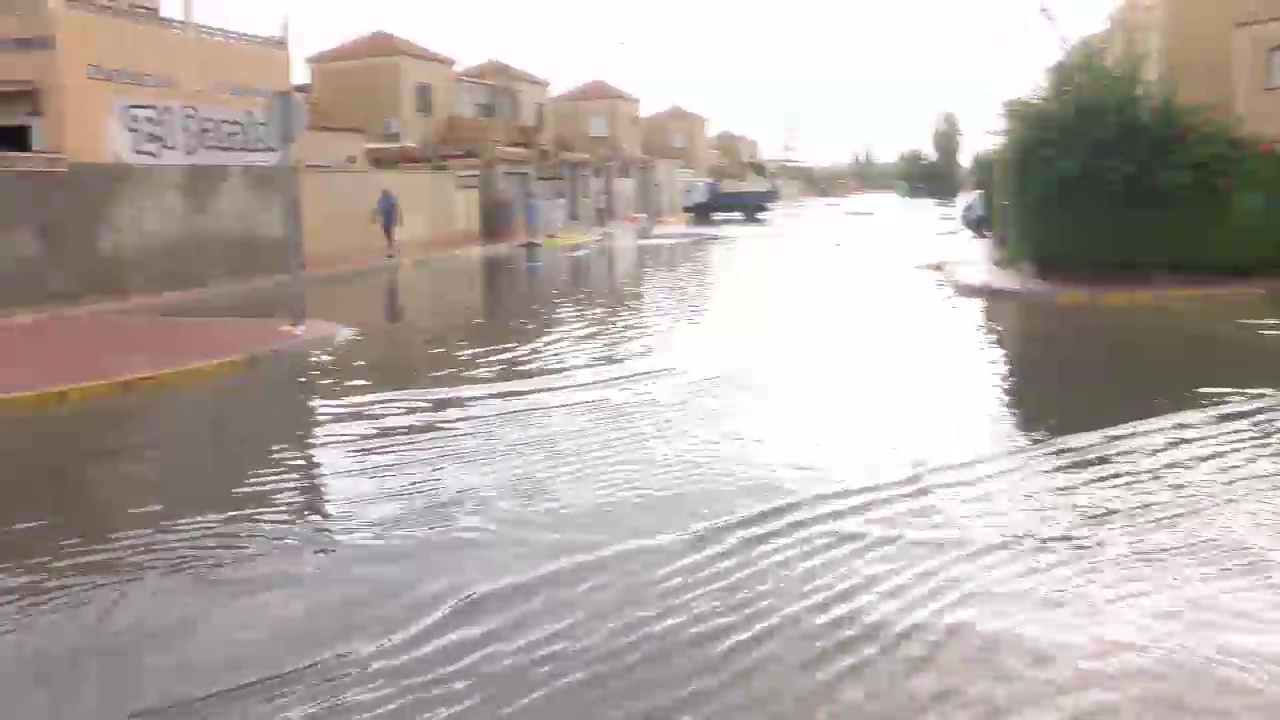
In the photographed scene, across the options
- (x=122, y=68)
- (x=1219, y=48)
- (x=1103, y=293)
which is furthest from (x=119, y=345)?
(x=1219, y=48)

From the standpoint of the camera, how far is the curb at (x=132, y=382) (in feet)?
40.0

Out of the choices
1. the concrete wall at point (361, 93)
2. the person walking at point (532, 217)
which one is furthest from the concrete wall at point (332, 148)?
the concrete wall at point (361, 93)

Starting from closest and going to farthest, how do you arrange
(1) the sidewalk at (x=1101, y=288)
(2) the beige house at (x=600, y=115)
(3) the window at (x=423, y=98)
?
1. (1) the sidewalk at (x=1101, y=288)
2. (3) the window at (x=423, y=98)
3. (2) the beige house at (x=600, y=115)

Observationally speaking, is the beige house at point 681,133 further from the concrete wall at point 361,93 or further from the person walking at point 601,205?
the concrete wall at point 361,93

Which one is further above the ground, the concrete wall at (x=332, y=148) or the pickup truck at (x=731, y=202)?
the concrete wall at (x=332, y=148)

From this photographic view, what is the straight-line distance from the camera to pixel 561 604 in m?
5.82

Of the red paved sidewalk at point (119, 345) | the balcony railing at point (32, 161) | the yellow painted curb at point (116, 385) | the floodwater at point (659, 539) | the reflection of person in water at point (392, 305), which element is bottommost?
the floodwater at point (659, 539)

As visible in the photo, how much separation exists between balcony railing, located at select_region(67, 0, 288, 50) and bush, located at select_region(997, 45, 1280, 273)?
1746 cm

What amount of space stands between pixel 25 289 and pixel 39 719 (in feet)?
61.5

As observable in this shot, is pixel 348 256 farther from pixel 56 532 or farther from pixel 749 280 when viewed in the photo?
pixel 56 532

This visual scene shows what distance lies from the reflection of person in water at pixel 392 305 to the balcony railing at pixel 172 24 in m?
6.57

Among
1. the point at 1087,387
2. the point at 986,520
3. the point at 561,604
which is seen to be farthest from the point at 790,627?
the point at 1087,387

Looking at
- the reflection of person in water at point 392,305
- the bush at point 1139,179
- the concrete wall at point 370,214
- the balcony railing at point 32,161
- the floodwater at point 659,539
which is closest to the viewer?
the floodwater at point 659,539

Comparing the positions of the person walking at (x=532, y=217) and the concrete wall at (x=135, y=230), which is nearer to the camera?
the concrete wall at (x=135, y=230)
